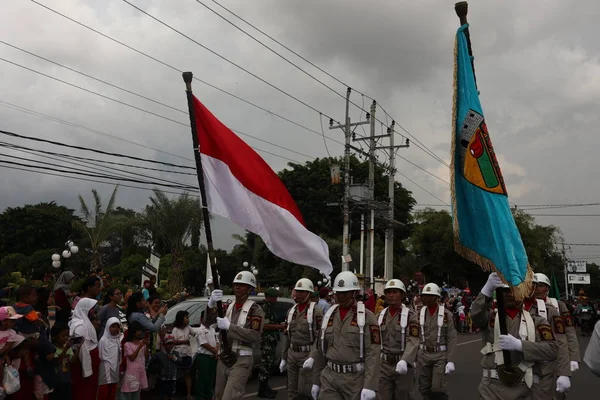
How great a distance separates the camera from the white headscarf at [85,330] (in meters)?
7.65

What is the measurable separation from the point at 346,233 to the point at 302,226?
1997 centimetres

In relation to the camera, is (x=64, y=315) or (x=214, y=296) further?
(x=64, y=315)

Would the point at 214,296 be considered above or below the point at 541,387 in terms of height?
above

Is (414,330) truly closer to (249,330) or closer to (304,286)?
(304,286)

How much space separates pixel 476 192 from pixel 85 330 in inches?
208

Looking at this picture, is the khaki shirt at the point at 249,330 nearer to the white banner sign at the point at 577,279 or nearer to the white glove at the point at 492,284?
the white glove at the point at 492,284

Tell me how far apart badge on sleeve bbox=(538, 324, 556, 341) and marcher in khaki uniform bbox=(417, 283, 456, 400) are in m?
3.12

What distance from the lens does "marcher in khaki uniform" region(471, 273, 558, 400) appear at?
5.56 meters

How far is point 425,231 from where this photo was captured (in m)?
46.2

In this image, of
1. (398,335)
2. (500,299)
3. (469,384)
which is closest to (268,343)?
(398,335)

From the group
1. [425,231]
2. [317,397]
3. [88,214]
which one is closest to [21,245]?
[88,214]

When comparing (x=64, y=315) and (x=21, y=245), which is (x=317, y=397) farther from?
(x=21, y=245)

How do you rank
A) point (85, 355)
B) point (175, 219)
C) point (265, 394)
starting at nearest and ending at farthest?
point (85, 355) → point (265, 394) → point (175, 219)

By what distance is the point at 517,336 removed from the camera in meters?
5.91
